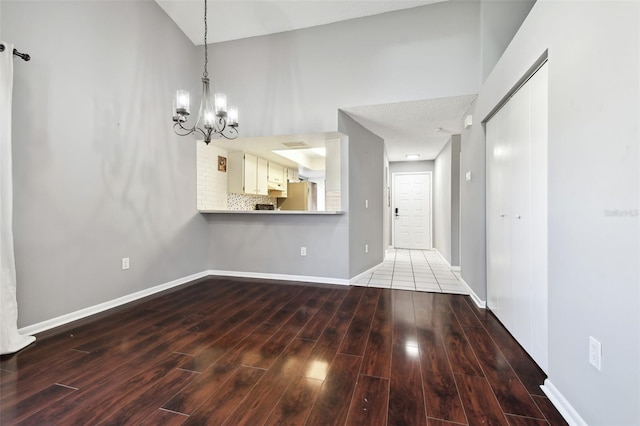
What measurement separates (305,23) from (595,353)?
414cm

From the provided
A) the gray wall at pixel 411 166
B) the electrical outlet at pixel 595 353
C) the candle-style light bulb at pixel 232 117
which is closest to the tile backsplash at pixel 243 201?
the candle-style light bulb at pixel 232 117

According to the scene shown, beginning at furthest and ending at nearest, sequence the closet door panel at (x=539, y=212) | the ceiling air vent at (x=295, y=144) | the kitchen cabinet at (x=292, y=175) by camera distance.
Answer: the kitchen cabinet at (x=292, y=175), the ceiling air vent at (x=295, y=144), the closet door panel at (x=539, y=212)

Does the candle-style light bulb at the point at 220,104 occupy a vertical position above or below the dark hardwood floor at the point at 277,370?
above

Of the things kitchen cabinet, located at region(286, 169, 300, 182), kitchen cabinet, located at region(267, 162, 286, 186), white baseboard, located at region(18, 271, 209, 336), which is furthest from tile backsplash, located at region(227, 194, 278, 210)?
white baseboard, located at region(18, 271, 209, 336)

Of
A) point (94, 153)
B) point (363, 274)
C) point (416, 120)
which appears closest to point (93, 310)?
point (94, 153)

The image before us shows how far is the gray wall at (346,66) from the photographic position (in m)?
3.12

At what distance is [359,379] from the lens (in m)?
1.65

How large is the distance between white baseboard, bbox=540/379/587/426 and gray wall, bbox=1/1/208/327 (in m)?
3.65

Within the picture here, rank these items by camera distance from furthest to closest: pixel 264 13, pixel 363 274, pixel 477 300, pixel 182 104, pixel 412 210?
pixel 412 210 < pixel 363 274 < pixel 264 13 < pixel 477 300 < pixel 182 104

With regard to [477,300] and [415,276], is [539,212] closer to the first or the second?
[477,300]

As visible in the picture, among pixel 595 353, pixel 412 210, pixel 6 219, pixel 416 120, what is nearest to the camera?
pixel 595 353

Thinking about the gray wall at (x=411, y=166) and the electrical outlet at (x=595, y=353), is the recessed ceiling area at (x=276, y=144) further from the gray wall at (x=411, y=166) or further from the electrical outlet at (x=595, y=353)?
the gray wall at (x=411, y=166)

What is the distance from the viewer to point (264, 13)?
351cm

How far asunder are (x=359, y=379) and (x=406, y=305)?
1.49 meters
